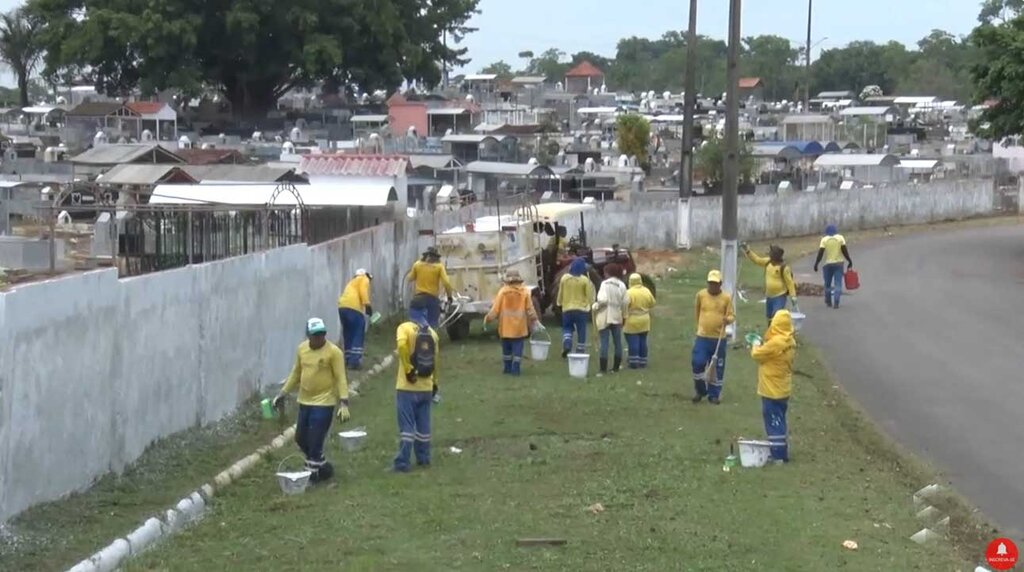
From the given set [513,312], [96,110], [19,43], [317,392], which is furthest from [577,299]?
[19,43]

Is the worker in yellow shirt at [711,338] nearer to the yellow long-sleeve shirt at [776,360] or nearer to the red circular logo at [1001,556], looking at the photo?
the yellow long-sleeve shirt at [776,360]

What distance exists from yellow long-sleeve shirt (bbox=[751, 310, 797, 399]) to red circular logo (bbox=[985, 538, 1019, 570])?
3640mm

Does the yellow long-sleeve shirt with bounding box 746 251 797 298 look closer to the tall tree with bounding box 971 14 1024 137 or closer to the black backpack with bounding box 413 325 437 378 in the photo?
the black backpack with bounding box 413 325 437 378

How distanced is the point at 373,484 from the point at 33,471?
2.96 meters

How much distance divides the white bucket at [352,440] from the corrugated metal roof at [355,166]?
44.6 ft

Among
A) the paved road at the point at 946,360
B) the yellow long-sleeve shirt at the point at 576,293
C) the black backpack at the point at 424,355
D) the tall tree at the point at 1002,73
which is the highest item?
→ the tall tree at the point at 1002,73

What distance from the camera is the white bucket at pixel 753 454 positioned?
1394 cm

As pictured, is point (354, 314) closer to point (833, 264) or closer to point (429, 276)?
point (429, 276)

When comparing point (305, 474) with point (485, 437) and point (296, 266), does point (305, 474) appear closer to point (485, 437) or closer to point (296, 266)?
point (485, 437)

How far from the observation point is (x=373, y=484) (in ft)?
43.5

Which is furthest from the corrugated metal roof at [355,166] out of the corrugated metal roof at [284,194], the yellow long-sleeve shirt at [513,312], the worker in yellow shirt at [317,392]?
the worker in yellow shirt at [317,392]

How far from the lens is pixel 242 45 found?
7019cm

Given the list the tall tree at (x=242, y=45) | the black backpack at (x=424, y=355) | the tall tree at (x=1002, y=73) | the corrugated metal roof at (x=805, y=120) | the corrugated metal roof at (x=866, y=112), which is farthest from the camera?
the corrugated metal roof at (x=866, y=112)

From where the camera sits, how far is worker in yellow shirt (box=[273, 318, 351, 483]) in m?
13.2
